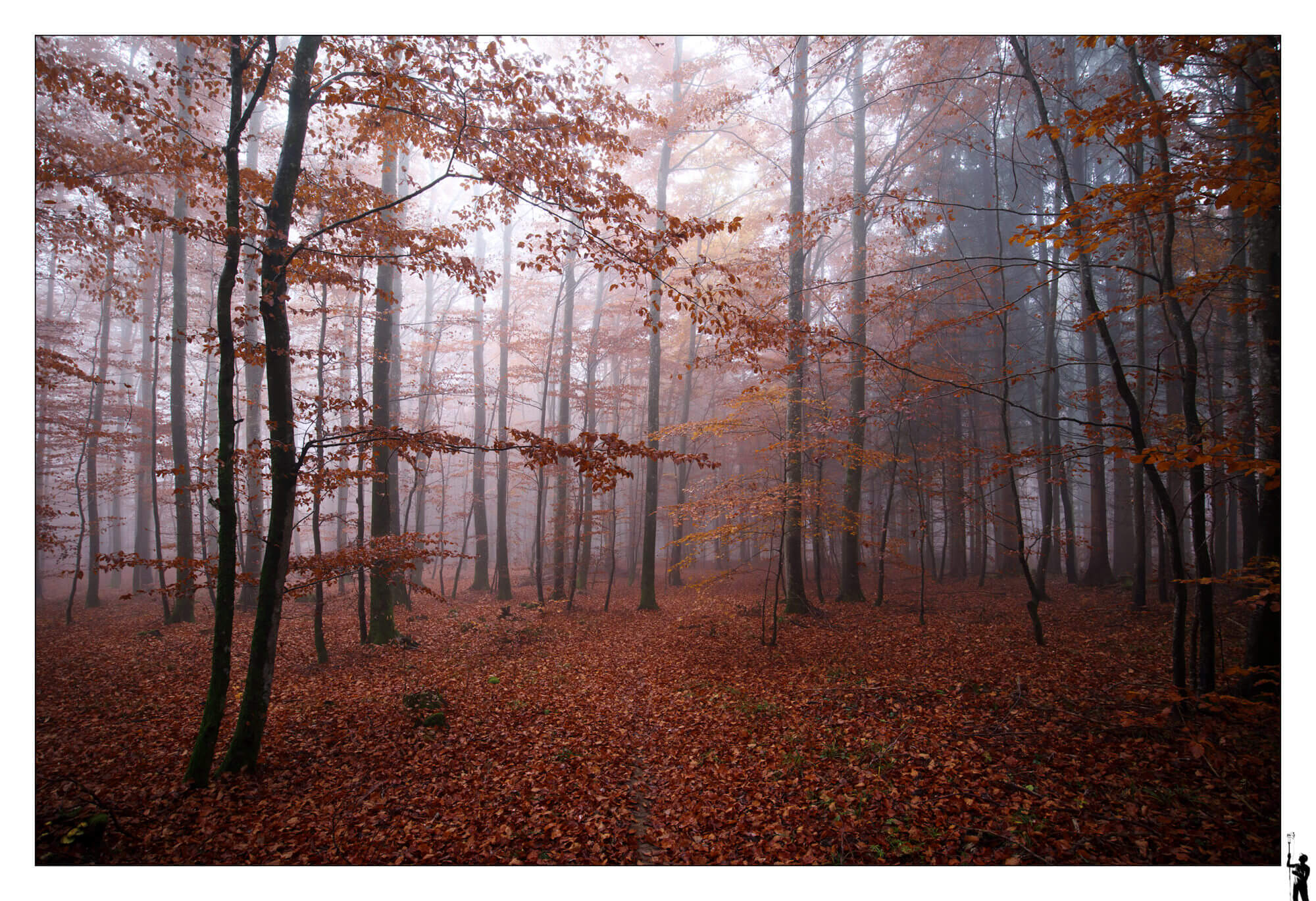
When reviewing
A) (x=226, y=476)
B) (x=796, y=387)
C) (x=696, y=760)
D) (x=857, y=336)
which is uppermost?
(x=857, y=336)

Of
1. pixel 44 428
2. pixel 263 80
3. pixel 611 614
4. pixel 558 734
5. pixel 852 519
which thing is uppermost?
pixel 263 80

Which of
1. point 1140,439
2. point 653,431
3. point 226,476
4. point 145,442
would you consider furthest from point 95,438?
point 1140,439

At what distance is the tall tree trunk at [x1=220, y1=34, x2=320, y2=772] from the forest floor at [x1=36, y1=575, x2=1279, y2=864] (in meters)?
0.42

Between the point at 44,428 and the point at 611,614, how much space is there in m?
10.4

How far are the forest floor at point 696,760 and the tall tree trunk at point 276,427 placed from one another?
1.39ft

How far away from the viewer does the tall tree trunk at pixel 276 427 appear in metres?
4.01

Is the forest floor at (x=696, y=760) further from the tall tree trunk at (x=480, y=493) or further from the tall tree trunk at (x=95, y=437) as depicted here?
the tall tree trunk at (x=480, y=493)

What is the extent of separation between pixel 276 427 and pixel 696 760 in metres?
4.39

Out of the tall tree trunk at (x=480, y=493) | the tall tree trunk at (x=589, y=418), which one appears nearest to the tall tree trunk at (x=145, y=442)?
the tall tree trunk at (x=480, y=493)

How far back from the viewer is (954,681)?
5.45m

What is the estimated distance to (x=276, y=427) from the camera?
4.09 metres

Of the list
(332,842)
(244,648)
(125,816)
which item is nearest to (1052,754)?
(332,842)

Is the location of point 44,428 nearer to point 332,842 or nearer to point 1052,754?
point 332,842

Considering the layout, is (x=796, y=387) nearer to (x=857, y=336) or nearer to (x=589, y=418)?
(x=857, y=336)
